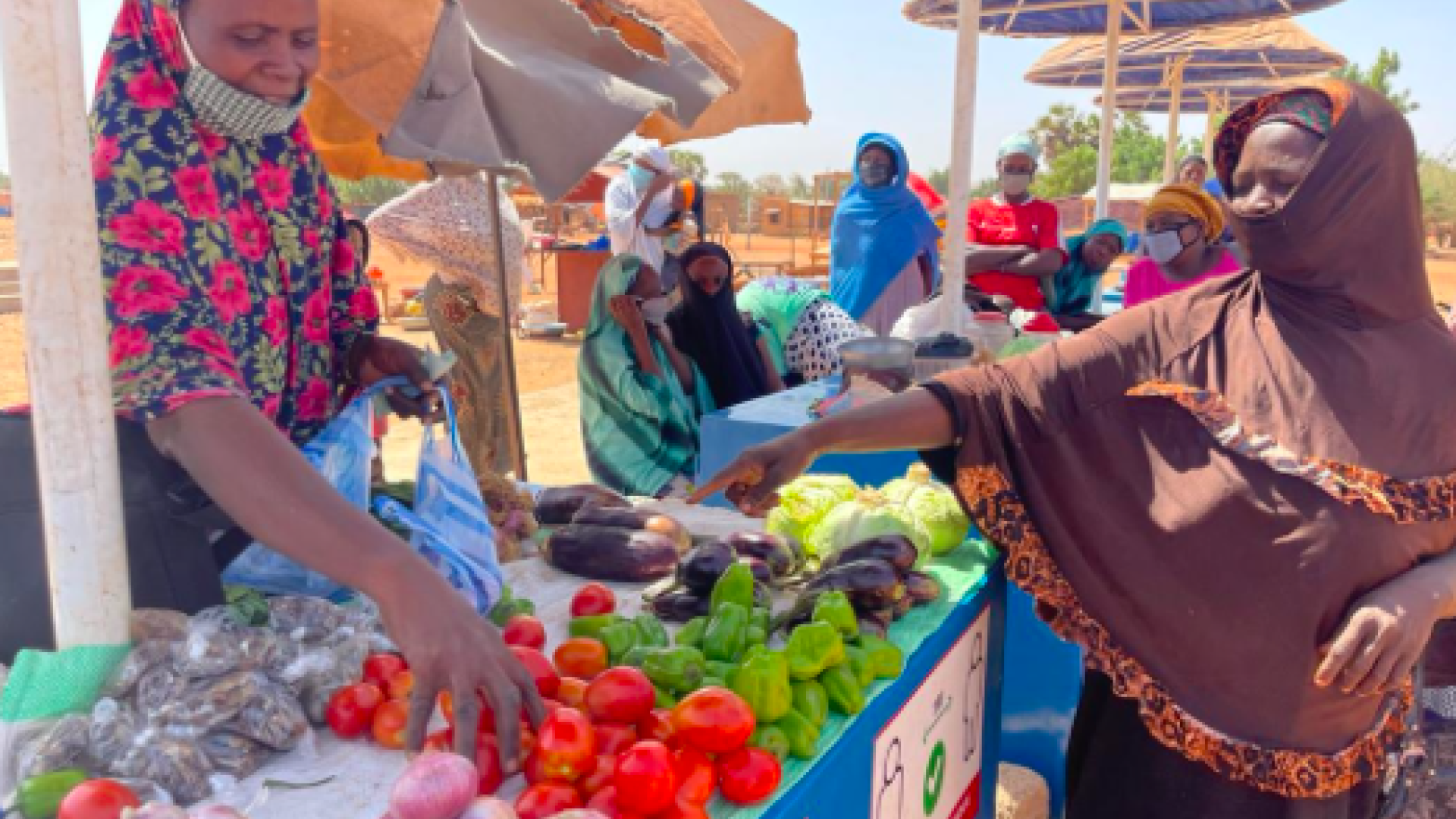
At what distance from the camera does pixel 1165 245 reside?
528 cm

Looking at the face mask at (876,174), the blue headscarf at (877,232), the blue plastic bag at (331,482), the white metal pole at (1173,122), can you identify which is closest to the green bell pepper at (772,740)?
the blue plastic bag at (331,482)

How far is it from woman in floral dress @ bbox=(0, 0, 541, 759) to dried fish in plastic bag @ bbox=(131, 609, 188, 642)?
6.0 inches

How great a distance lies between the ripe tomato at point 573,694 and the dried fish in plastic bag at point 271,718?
366mm

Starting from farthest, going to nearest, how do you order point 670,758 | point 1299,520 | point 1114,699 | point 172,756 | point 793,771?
1. point 1114,699
2. point 1299,520
3. point 793,771
4. point 670,758
5. point 172,756

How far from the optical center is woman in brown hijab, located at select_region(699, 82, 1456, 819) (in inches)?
74.3

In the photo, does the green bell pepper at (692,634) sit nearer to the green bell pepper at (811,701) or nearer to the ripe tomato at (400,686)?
the green bell pepper at (811,701)

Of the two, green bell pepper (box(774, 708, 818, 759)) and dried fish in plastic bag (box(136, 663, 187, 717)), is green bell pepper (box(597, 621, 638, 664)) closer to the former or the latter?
green bell pepper (box(774, 708, 818, 759))

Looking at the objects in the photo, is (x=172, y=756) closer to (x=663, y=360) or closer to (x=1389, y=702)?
(x=1389, y=702)

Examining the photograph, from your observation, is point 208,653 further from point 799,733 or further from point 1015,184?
point 1015,184

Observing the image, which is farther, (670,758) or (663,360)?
(663,360)

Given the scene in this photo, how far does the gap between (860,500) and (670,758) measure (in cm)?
121

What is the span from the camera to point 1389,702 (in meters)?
2.05

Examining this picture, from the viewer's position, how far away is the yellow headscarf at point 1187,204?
5.21 metres

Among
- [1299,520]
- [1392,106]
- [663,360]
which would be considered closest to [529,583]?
[1299,520]
